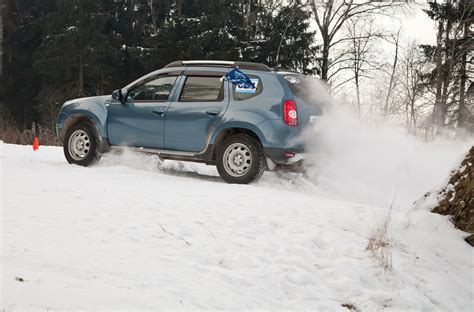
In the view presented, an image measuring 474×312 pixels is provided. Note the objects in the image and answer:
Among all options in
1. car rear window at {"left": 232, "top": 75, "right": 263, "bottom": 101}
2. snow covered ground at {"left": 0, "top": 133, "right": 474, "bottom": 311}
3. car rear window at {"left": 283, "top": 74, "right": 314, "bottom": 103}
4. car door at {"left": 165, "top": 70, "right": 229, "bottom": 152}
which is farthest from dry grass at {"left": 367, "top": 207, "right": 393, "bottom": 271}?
car door at {"left": 165, "top": 70, "right": 229, "bottom": 152}

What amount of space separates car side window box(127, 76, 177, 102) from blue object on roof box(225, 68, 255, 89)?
3.50ft

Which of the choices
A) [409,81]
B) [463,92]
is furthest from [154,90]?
[409,81]

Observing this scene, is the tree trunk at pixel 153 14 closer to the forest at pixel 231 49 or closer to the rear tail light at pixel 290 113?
the forest at pixel 231 49

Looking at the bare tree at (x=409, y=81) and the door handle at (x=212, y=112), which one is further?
the bare tree at (x=409, y=81)

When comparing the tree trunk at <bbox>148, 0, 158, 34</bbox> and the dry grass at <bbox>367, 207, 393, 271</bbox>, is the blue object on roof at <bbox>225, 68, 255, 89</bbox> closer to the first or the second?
the dry grass at <bbox>367, 207, 393, 271</bbox>

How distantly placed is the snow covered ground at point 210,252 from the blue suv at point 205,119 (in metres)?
1.52

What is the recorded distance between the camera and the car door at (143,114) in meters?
8.48

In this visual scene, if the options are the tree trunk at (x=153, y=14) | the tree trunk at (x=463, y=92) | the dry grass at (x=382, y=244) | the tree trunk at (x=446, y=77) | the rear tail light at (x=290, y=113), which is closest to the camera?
the dry grass at (x=382, y=244)

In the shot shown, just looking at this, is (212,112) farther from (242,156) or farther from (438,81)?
(438,81)

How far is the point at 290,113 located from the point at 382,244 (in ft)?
10.9

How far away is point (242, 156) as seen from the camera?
7.84 metres

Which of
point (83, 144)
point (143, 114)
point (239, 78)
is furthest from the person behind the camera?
point (83, 144)

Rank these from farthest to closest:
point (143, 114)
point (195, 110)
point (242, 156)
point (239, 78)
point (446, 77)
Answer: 1. point (446, 77)
2. point (143, 114)
3. point (195, 110)
4. point (239, 78)
5. point (242, 156)

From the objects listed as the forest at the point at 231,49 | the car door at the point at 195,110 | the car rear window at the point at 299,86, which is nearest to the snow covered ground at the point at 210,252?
the car door at the point at 195,110
